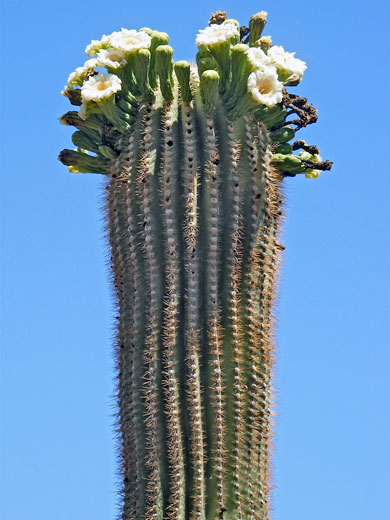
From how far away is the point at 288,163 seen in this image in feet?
33.7

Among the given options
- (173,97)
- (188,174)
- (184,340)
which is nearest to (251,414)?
(184,340)

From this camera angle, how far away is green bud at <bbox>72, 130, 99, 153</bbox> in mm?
10484

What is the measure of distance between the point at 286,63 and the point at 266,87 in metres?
0.58

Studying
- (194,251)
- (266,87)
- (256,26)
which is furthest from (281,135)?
(194,251)

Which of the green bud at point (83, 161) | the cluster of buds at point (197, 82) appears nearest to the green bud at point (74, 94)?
the cluster of buds at point (197, 82)

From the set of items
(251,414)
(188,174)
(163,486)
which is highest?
(188,174)

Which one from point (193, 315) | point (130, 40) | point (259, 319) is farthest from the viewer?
point (130, 40)

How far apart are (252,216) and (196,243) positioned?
2.11 feet

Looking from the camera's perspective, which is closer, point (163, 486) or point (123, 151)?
point (163, 486)

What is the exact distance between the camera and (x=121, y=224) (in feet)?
32.4

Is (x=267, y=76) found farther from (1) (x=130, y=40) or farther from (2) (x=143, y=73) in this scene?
(1) (x=130, y=40)

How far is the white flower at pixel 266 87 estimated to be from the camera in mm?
9781

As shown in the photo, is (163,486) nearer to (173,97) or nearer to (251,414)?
(251,414)

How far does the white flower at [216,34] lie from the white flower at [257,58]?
0.23 m
